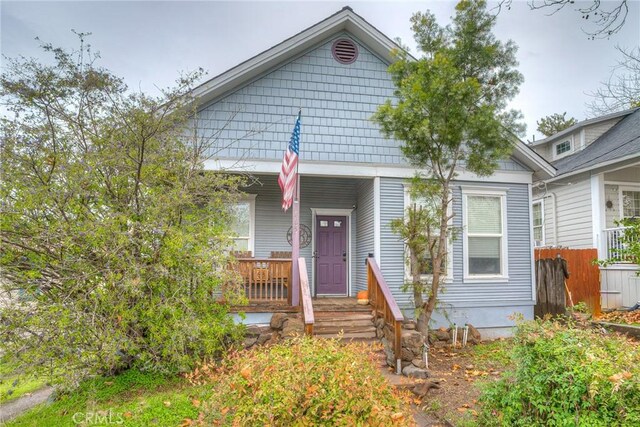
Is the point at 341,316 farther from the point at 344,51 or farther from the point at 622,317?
the point at 622,317

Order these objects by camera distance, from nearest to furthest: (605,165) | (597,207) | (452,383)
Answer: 1. (452,383)
2. (605,165)
3. (597,207)

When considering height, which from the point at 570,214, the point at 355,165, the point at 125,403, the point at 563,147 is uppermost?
the point at 563,147

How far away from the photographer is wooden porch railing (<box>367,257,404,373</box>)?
638cm

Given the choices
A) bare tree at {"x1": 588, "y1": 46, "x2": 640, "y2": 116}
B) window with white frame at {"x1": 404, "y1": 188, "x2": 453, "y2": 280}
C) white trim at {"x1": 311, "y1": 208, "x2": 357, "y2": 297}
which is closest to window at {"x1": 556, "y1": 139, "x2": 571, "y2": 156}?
bare tree at {"x1": 588, "y1": 46, "x2": 640, "y2": 116}

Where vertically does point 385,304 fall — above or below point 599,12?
below

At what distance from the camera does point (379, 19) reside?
39.7 feet

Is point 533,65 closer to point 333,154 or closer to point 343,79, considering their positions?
point 343,79

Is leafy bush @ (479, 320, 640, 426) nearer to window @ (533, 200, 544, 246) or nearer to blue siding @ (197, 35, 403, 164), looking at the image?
blue siding @ (197, 35, 403, 164)

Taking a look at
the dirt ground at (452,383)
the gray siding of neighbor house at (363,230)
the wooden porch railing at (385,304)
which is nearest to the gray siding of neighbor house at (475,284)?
the gray siding of neighbor house at (363,230)

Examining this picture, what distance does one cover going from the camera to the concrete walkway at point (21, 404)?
5.47 meters

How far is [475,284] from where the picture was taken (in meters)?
9.16

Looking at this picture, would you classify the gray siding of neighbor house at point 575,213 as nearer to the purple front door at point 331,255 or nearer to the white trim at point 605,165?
the white trim at point 605,165

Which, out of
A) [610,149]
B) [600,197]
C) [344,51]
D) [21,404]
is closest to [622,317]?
Result: [600,197]

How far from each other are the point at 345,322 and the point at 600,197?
28.7 feet
